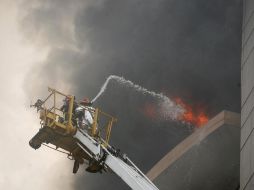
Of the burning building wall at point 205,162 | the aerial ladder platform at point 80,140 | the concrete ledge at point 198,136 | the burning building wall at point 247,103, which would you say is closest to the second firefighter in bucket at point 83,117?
the aerial ladder platform at point 80,140

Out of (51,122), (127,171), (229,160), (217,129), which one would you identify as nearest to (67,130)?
(51,122)

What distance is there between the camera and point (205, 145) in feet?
79.9

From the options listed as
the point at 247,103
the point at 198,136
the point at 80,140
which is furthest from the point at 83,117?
the point at 198,136

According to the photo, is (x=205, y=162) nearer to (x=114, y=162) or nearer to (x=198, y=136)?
(x=198, y=136)

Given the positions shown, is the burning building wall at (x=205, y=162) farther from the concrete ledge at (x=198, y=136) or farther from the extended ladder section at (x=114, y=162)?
the extended ladder section at (x=114, y=162)

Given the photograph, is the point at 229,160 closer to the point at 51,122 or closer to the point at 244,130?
the point at 244,130

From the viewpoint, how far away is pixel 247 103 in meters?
18.6

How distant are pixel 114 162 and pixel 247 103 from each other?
575cm

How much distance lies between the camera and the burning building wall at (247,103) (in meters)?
16.8

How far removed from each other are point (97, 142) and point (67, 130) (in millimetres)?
992

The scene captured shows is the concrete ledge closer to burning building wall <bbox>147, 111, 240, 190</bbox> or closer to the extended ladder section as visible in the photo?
burning building wall <bbox>147, 111, 240, 190</bbox>

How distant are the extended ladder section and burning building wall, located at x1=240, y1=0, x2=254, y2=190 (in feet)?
10.8

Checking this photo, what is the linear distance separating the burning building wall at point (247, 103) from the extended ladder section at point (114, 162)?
328cm

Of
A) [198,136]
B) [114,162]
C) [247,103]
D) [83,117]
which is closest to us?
[114,162]
